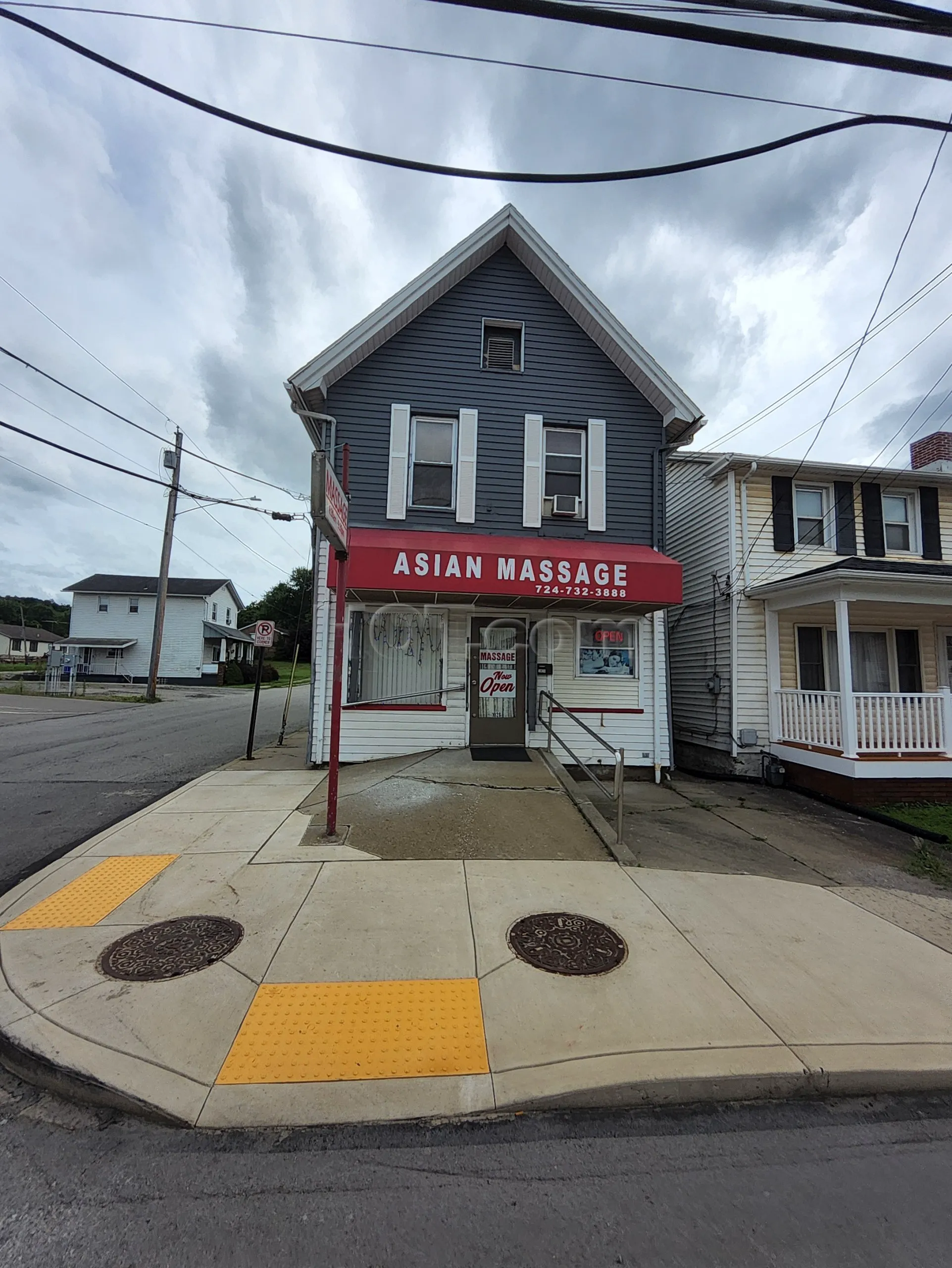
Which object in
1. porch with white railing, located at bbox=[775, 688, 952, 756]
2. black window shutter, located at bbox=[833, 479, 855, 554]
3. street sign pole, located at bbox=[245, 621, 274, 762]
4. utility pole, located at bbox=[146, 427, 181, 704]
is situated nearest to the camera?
porch with white railing, located at bbox=[775, 688, 952, 756]

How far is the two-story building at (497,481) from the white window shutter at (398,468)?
3 centimetres

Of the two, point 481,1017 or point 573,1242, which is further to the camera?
point 481,1017

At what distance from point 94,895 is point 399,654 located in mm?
5602

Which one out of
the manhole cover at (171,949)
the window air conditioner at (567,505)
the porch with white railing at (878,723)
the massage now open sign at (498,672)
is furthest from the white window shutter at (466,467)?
the manhole cover at (171,949)

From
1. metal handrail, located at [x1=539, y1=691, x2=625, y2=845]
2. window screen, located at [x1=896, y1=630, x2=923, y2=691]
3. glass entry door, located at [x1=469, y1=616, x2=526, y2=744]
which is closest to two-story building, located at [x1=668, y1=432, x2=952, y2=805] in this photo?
window screen, located at [x1=896, y1=630, x2=923, y2=691]

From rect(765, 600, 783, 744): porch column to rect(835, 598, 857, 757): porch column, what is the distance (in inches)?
60.3

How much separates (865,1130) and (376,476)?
9048 mm

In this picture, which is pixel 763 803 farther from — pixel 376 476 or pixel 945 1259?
pixel 376 476

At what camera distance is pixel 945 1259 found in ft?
6.77

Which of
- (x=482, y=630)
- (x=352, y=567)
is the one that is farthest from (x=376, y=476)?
(x=482, y=630)

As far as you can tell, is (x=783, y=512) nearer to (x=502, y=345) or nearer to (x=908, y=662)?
(x=908, y=662)

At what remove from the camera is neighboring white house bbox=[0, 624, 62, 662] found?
75.9 meters

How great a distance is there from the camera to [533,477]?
32.1ft

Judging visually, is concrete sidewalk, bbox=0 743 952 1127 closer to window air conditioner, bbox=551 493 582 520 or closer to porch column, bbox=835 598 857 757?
porch column, bbox=835 598 857 757
